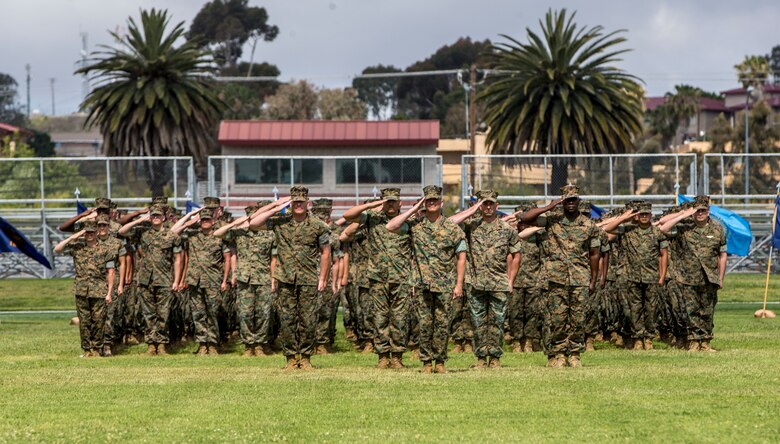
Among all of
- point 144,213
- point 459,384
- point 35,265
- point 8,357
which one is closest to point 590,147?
point 35,265

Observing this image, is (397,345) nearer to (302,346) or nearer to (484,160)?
(302,346)

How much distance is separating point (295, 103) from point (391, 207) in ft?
240

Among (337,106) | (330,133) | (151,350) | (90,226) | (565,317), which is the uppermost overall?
(337,106)

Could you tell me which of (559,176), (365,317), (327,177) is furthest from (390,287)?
(327,177)

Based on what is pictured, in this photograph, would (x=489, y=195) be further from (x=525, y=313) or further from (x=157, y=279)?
(x=157, y=279)

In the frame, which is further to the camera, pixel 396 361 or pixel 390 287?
pixel 396 361

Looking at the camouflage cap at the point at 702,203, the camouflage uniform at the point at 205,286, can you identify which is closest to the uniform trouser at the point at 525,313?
the camouflage cap at the point at 702,203

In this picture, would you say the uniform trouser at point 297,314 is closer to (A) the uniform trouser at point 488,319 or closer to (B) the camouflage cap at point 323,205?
(A) the uniform trouser at point 488,319

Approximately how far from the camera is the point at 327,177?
36.8 m

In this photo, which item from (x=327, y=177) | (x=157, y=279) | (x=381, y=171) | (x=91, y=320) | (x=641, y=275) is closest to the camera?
(x=91, y=320)

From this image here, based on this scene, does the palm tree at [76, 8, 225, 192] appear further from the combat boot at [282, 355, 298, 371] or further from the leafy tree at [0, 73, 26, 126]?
the leafy tree at [0, 73, 26, 126]

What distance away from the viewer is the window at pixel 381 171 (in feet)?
118

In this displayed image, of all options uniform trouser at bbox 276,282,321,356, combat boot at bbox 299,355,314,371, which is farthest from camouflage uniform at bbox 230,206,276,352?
uniform trouser at bbox 276,282,321,356

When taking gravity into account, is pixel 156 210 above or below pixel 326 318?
above
